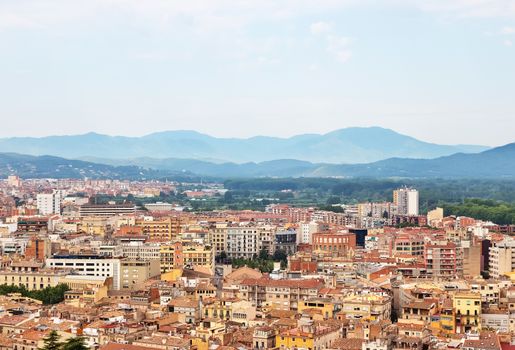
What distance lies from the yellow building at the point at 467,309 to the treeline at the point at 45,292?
1284 centimetres

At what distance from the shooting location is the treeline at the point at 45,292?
115 feet

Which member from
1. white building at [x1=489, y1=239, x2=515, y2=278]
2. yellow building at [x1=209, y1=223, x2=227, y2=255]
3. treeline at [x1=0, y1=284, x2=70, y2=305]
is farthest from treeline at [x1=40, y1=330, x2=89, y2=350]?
yellow building at [x1=209, y1=223, x2=227, y2=255]

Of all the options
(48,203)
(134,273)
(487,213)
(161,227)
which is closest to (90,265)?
(134,273)

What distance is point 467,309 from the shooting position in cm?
2908

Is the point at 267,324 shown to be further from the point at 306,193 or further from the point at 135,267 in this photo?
the point at 306,193

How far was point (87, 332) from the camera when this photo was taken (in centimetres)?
2653

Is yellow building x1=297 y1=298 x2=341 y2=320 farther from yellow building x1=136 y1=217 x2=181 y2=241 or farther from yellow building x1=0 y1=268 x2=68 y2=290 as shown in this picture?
yellow building x1=136 y1=217 x2=181 y2=241

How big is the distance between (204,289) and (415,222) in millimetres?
35807

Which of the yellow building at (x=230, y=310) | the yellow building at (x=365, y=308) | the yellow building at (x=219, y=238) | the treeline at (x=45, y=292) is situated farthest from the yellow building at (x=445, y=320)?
the yellow building at (x=219, y=238)

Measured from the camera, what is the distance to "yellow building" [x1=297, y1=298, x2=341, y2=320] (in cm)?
2997

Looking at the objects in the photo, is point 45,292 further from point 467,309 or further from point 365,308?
point 467,309

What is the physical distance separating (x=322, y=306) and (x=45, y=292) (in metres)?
9.89

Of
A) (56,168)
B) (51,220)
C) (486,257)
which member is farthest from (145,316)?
(56,168)

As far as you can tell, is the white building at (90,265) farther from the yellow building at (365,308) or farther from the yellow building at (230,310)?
the yellow building at (365,308)
